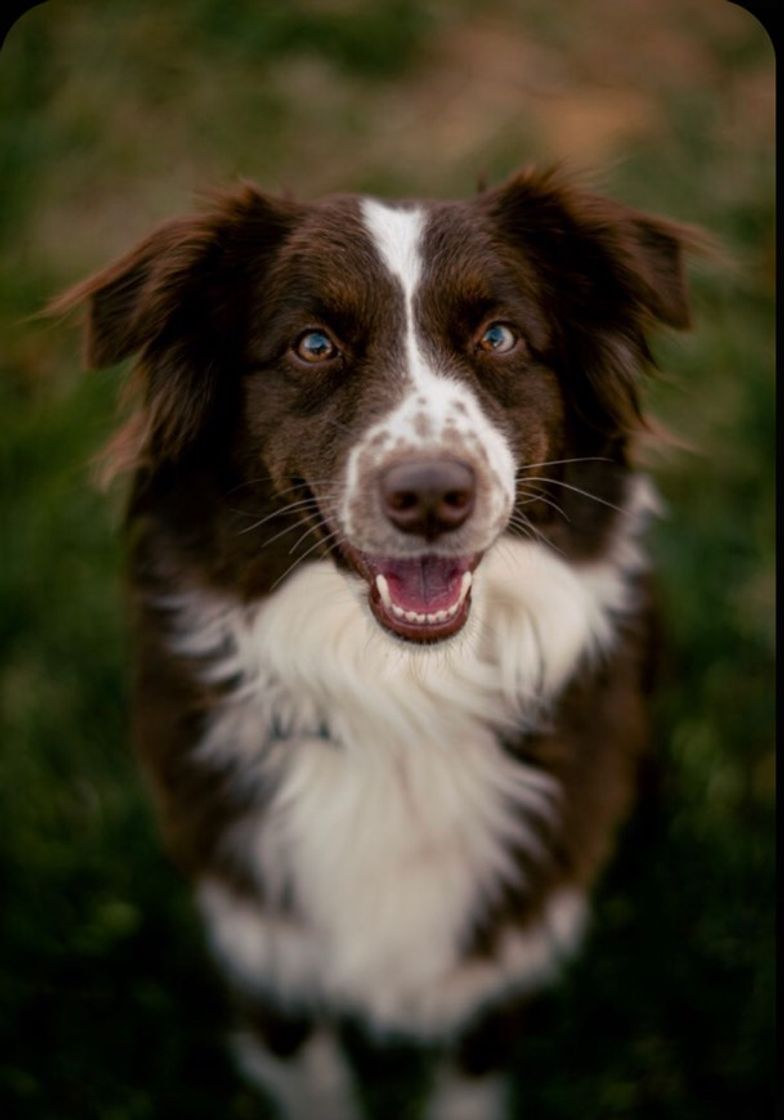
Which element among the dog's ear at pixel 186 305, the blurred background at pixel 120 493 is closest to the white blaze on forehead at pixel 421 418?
the dog's ear at pixel 186 305

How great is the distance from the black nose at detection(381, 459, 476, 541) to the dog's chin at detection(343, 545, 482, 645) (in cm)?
17

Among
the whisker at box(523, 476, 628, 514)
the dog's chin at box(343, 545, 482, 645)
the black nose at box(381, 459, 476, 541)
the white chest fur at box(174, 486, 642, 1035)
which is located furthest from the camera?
the white chest fur at box(174, 486, 642, 1035)

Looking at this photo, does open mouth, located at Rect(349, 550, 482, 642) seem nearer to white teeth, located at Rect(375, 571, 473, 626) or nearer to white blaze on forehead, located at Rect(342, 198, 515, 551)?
white teeth, located at Rect(375, 571, 473, 626)

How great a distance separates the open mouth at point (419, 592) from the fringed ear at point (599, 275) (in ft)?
1.79

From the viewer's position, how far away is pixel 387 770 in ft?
8.63

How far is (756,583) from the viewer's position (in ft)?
13.0

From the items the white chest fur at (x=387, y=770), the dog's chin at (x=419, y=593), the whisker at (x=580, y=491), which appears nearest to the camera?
the dog's chin at (x=419, y=593)

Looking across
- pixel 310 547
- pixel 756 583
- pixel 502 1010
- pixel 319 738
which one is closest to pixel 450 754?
pixel 319 738

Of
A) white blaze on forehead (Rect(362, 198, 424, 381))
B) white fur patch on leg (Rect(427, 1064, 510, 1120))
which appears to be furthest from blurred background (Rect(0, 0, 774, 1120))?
white blaze on forehead (Rect(362, 198, 424, 381))

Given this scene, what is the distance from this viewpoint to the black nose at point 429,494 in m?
2.04

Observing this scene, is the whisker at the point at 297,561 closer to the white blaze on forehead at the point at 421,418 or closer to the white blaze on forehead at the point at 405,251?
the white blaze on forehead at the point at 421,418

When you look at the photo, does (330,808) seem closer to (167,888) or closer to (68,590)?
(167,888)

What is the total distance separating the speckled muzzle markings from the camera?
6.75ft

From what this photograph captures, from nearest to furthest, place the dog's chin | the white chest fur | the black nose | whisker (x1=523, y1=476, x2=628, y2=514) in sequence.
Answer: the black nose → the dog's chin → whisker (x1=523, y1=476, x2=628, y2=514) → the white chest fur
